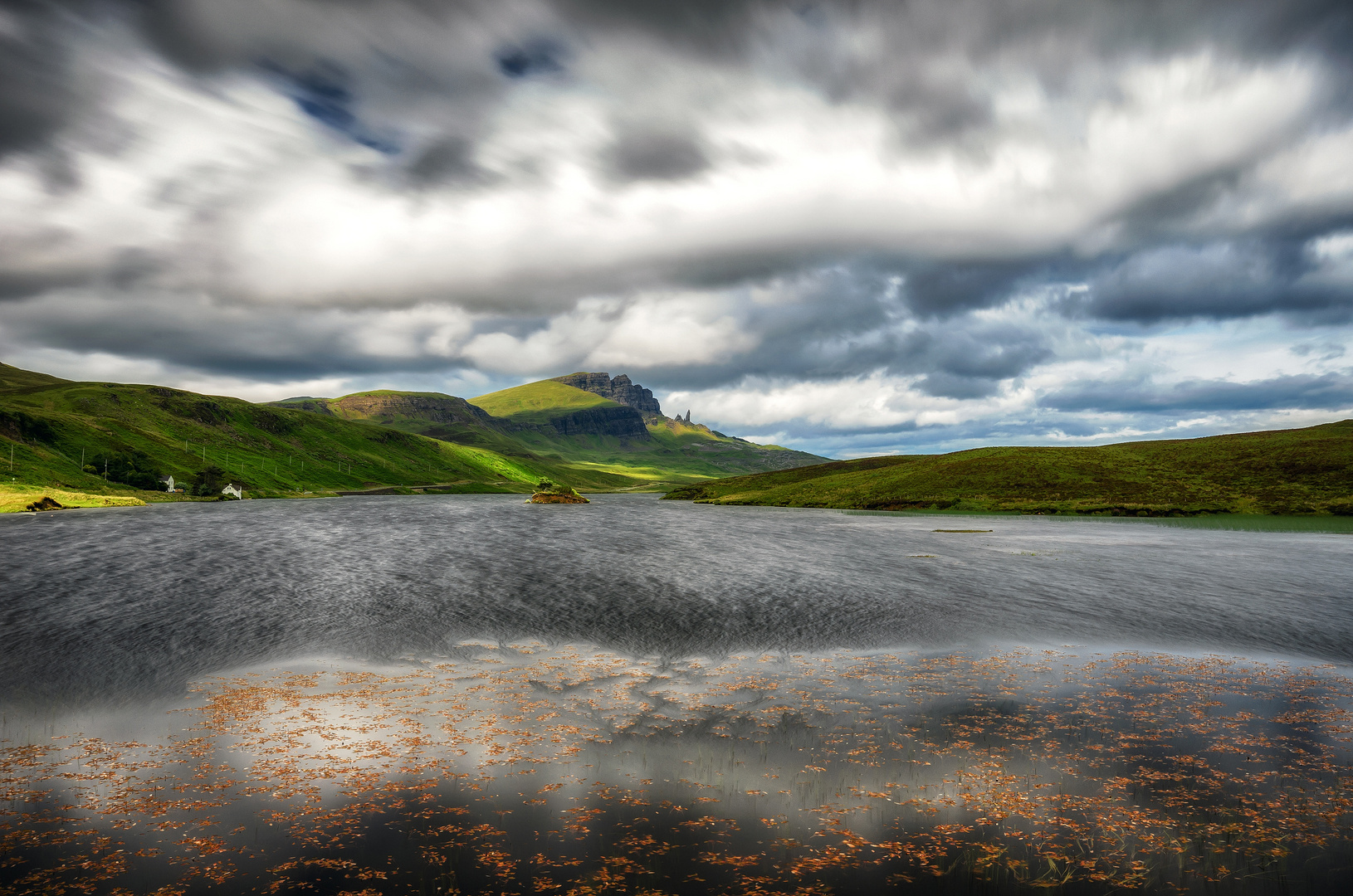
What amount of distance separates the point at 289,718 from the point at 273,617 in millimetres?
21618

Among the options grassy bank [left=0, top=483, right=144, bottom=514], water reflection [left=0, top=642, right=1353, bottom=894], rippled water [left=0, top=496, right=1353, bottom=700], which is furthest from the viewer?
grassy bank [left=0, top=483, right=144, bottom=514]

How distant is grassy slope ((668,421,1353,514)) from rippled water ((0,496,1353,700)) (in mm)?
53247

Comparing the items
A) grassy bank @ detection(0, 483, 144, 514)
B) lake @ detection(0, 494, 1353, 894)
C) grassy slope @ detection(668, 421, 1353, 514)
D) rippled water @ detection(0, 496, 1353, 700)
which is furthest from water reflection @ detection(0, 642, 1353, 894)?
grassy bank @ detection(0, 483, 144, 514)

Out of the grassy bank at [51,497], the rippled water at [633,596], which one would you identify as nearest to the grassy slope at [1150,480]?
the rippled water at [633,596]

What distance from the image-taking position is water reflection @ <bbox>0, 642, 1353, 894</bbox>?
42.9ft

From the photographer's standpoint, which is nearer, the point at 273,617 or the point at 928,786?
the point at 928,786

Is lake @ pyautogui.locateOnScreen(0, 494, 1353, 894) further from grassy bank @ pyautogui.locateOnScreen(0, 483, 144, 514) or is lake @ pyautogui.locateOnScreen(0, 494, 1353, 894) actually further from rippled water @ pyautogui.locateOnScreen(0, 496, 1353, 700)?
grassy bank @ pyautogui.locateOnScreen(0, 483, 144, 514)

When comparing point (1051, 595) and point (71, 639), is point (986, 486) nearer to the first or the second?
point (1051, 595)

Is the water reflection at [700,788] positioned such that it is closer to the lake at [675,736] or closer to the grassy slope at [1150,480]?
the lake at [675,736]

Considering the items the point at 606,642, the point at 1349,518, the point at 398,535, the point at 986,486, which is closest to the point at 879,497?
the point at 986,486

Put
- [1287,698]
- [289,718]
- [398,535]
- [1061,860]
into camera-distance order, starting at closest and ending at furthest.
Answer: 1. [1061,860]
2. [289,718]
3. [1287,698]
4. [398,535]

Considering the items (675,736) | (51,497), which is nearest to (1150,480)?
(675,736)

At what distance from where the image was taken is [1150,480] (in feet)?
515

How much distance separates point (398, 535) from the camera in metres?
97.4
